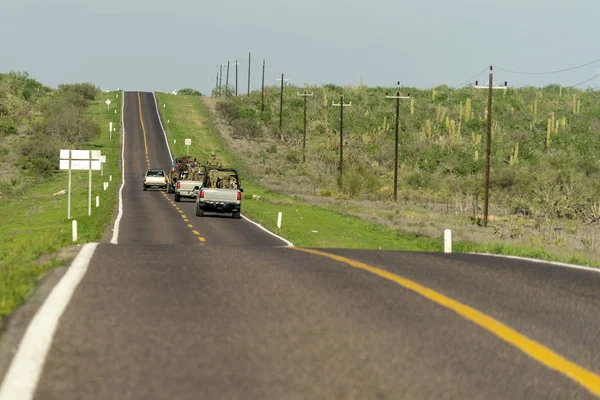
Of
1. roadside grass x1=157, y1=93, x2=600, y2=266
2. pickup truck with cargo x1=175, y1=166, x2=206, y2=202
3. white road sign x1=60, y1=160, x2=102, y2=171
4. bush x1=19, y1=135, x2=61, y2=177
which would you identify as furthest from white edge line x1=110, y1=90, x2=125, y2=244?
bush x1=19, y1=135, x2=61, y2=177

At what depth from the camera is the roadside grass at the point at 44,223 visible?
8.98 metres

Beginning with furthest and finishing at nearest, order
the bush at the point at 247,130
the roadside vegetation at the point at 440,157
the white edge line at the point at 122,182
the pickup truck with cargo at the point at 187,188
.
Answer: the bush at the point at 247,130 → the pickup truck with cargo at the point at 187,188 → the roadside vegetation at the point at 440,157 → the white edge line at the point at 122,182

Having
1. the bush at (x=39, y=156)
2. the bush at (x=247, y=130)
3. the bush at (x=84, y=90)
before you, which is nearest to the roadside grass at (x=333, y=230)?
the bush at (x=39, y=156)

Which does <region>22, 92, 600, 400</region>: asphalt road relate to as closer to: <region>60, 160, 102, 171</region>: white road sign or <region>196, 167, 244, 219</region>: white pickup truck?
<region>196, 167, 244, 219</region>: white pickup truck

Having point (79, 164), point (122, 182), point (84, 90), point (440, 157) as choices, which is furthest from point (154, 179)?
point (84, 90)

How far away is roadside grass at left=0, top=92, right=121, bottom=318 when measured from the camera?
898cm

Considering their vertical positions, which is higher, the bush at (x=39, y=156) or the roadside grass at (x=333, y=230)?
the bush at (x=39, y=156)

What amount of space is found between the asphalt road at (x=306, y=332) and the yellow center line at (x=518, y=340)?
0.06 metres

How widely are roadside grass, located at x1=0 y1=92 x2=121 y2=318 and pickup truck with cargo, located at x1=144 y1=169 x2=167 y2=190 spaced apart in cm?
238

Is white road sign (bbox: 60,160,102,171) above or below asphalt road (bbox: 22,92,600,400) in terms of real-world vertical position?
above

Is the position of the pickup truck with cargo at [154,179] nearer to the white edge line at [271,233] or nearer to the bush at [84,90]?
the white edge line at [271,233]

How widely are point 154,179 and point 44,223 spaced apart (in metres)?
25.2

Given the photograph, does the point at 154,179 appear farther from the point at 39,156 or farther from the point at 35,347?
the point at 35,347

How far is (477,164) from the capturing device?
287ft
